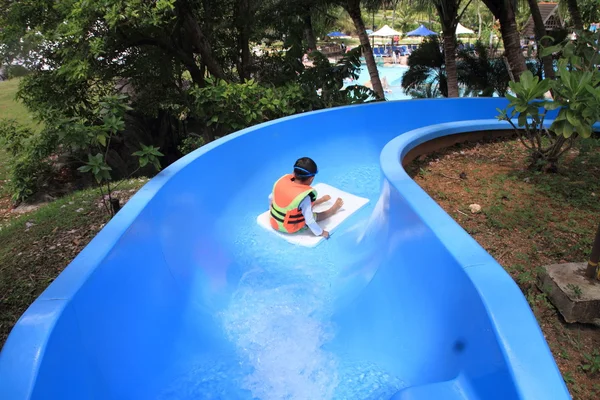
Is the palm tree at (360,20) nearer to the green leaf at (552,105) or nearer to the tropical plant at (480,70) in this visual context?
the tropical plant at (480,70)

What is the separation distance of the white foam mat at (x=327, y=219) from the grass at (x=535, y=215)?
26.8 inches

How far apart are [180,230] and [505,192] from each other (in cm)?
269

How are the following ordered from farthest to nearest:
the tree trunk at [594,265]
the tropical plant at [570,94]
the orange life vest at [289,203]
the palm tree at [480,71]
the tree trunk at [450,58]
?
the palm tree at [480,71], the tree trunk at [450,58], the orange life vest at [289,203], the tropical plant at [570,94], the tree trunk at [594,265]

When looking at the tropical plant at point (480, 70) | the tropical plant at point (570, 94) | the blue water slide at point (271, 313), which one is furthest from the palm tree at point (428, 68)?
the blue water slide at point (271, 313)

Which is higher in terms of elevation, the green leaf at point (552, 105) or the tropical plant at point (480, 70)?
the green leaf at point (552, 105)

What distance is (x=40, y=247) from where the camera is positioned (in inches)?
160

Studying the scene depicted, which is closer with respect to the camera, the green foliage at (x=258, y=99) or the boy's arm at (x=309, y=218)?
the boy's arm at (x=309, y=218)

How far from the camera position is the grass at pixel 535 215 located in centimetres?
198

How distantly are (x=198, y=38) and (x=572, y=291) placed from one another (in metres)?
8.43

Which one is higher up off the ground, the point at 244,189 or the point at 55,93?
the point at 55,93

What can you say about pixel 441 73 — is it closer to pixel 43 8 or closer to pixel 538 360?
pixel 43 8

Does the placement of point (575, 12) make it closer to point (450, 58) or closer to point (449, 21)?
point (450, 58)

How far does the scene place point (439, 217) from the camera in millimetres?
2211

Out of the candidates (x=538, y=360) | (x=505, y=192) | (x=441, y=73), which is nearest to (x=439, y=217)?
(x=538, y=360)
